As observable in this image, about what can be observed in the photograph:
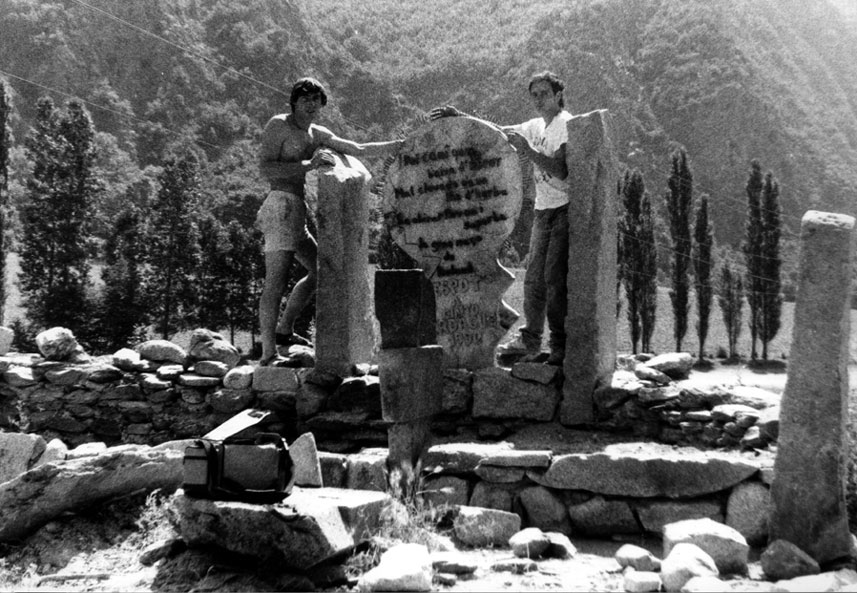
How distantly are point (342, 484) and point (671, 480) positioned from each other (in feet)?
8.03

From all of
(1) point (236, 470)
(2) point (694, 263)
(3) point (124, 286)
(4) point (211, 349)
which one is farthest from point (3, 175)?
(2) point (694, 263)

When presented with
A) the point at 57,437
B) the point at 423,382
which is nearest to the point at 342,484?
the point at 423,382

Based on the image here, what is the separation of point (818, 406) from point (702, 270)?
1217 inches

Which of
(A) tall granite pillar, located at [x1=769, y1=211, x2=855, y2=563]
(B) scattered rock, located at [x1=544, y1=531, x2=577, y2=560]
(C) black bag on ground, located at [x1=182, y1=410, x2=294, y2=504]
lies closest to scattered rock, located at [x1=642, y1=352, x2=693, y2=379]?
(A) tall granite pillar, located at [x1=769, y1=211, x2=855, y2=563]

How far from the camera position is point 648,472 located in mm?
5449

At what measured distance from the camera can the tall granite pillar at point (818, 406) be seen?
460cm

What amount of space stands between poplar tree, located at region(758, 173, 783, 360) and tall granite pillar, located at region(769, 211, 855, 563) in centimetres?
3143

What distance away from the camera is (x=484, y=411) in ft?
22.5

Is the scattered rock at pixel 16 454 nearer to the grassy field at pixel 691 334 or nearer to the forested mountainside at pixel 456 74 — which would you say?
the grassy field at pixel 691 334

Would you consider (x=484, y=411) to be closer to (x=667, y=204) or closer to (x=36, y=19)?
(x=667, y=204)

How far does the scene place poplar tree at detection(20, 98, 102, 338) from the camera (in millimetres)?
23609

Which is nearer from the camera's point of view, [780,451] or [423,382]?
[780,451]

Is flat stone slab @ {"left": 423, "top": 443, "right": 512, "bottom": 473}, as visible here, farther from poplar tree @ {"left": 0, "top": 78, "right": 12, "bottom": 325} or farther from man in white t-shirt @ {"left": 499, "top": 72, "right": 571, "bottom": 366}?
poplar tree @ {"left": 0, "top": 78, "right": 12, "bottom": 325}

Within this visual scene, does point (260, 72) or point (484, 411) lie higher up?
point (260, 72)
